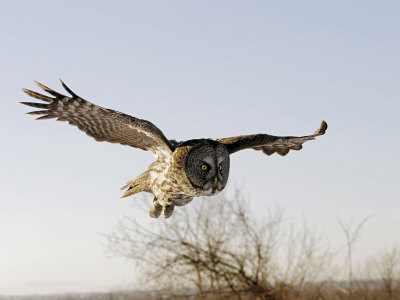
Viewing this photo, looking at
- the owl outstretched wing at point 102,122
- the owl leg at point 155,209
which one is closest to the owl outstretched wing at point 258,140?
the owl outstretched wing at point 102,122

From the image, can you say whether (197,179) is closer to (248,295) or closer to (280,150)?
(280,150)

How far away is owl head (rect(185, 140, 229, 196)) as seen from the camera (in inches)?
184

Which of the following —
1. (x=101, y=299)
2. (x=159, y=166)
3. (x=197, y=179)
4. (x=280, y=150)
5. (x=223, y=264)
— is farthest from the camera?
(x=101, y=299)

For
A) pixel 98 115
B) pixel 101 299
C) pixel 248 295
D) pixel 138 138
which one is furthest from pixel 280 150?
pixel 101 299

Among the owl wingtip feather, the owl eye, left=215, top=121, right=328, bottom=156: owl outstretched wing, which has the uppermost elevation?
the owl wingtip feather

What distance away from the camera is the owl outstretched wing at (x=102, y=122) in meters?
4.43

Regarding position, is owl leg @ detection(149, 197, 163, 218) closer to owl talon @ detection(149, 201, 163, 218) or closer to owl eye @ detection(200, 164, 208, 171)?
owl talon @ detection(149, 201, 163, 218)

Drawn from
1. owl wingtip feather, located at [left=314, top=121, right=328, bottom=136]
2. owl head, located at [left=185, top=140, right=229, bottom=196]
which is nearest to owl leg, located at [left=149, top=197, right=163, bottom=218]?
owl head, located at [left=185, top=140, right=229, bottom=196]

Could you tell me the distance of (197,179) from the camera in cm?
470

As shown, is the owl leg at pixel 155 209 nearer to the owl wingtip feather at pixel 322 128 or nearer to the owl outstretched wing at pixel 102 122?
the owl outstretched wing at pixel 102 122

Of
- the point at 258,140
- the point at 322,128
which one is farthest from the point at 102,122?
the point at 322,128

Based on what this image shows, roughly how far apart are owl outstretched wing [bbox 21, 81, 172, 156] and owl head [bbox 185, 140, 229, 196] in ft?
0.99

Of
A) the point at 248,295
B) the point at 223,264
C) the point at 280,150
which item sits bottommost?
the point at 248,295

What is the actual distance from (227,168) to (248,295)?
11164mm
